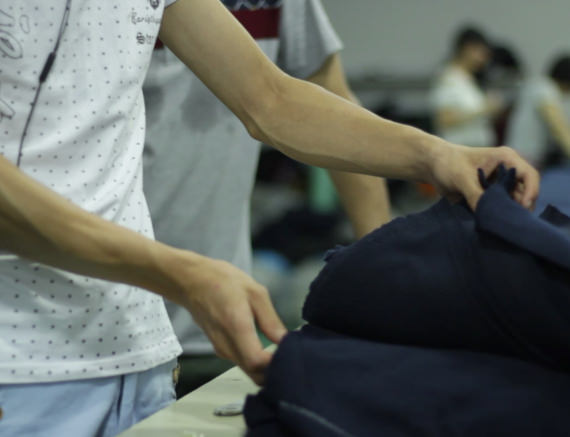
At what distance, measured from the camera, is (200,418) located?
0.84 meters

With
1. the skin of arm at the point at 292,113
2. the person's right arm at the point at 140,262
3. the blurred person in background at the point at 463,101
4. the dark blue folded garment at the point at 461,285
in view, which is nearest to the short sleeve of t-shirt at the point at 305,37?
the skin of arm at the point at 292,113

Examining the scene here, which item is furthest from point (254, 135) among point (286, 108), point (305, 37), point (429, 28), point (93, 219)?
point (429, 28)

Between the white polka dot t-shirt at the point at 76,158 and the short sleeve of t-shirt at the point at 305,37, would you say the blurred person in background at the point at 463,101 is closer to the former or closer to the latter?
the short sleeve of t-shirt at the point at 305,37

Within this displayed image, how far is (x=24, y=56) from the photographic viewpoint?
0.81 m

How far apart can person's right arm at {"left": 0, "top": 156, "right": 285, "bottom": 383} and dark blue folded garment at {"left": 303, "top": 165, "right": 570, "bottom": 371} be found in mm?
98

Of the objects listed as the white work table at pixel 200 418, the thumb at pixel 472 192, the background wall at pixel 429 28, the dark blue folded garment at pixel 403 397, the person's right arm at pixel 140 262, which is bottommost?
the white work table at pixel 200 418

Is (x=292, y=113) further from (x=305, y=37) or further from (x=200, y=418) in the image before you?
(x=305, y=37)

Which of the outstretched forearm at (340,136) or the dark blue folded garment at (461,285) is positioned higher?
the outstretched forearm at (340,136)

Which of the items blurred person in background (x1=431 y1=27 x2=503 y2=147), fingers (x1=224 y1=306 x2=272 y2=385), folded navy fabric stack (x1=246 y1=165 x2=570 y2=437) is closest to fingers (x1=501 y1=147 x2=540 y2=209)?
folded navy fabric stack (x1=246 y1=165 x2=570 y2=437)

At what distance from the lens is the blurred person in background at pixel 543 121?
4609 millimetres

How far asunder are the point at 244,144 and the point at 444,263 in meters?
0.78

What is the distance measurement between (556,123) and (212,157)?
350cm

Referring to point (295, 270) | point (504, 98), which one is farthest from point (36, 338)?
point (504, 98)

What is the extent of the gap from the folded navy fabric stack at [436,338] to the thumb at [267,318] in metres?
0.01
